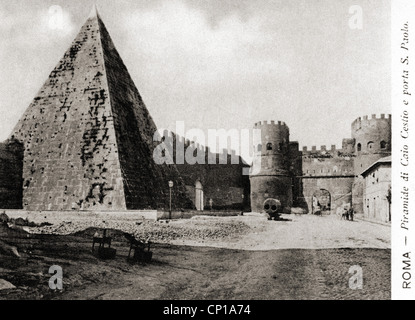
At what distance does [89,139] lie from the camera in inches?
530

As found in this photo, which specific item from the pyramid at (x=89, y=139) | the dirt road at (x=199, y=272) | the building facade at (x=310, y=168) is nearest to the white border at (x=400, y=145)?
the dirt road at (x=199, y=272)

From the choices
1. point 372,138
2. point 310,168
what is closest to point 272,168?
point 310,168

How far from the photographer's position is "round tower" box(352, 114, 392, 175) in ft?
90.4

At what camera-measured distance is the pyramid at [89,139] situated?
12805mm

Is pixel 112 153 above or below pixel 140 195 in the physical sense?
above

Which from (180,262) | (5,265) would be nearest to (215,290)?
(180,262)

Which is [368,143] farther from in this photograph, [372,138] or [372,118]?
[372,118]

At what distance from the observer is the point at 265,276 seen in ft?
19.7

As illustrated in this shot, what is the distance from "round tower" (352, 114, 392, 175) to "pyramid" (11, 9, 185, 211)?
A: 59.2ft

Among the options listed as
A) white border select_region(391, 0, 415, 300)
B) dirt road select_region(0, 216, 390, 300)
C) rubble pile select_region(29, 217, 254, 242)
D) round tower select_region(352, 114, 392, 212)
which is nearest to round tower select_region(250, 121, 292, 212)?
round tower select_region(352, 114, 392, 212)

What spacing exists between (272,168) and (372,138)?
7760 mm

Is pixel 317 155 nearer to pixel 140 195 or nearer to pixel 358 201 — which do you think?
pixel 358 201

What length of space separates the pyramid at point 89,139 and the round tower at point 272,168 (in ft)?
53.2

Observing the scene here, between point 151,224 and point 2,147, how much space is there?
7.49 meters
